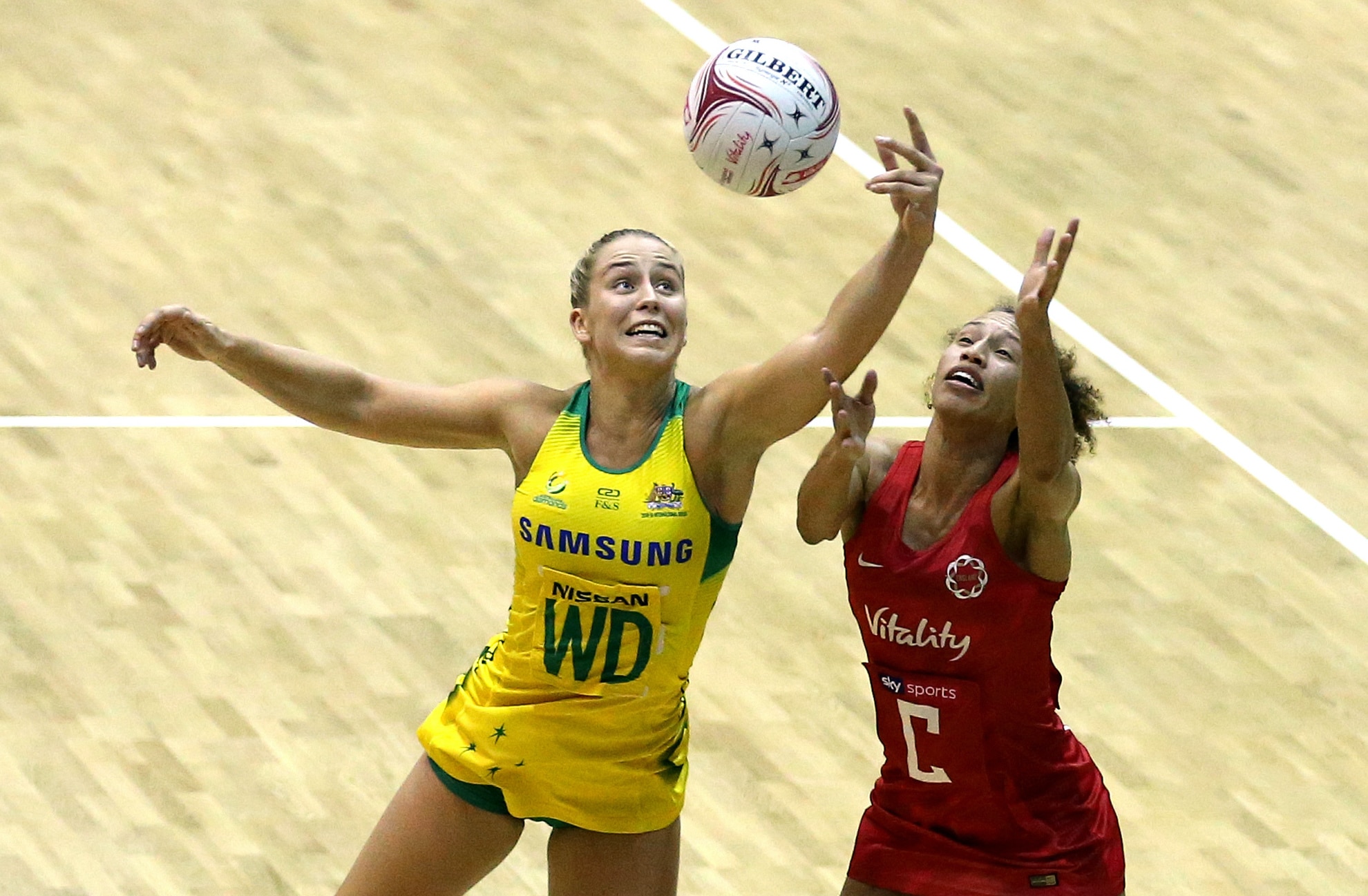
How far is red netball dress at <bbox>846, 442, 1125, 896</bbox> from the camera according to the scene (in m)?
4.89

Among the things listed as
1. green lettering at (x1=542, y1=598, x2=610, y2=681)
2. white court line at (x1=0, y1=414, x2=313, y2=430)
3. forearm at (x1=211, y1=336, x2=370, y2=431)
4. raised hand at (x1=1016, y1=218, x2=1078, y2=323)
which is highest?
raised hand at (x1=1016, y1=218, x2=1078, y2=323)

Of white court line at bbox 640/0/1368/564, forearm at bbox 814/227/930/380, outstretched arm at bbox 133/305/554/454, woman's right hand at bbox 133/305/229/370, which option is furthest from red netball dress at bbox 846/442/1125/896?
white court line at bbox 640/0/1368/564

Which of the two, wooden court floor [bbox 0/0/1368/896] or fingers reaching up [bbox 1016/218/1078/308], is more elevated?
fingers reaching up [bbox 1016/218/1078/308]

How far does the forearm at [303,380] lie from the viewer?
524 centimetres

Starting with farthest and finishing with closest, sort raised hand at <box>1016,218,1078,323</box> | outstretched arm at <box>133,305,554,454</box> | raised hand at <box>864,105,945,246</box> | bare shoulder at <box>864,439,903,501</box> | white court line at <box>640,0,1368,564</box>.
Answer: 1. white court line at <box>640,0,1368,564</box>
2. outstretched arm at <box>133,305,554,454</box>
3. bare shoulder at <box>864,439,903,501</box>
4. raised hand at <box>864,105,945,246</box>
5. raised hand at <box>1016,218,1078,323</box>

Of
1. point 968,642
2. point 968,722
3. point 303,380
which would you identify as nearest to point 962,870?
point 968,722

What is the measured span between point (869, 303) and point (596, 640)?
0.97 meters

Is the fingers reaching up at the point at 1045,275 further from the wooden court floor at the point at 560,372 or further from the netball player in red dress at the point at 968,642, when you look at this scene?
the wooden court floor at the point at 560,372

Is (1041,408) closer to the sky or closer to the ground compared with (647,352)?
closer to the sky

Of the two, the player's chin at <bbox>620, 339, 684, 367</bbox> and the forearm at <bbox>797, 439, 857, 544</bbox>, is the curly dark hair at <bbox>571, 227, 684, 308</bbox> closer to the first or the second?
the player's chin at <bbox>620, 339, 684, 367</bbox>

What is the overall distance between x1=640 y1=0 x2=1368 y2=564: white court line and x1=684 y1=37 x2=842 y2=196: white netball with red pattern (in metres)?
3.98

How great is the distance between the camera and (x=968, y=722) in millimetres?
4941

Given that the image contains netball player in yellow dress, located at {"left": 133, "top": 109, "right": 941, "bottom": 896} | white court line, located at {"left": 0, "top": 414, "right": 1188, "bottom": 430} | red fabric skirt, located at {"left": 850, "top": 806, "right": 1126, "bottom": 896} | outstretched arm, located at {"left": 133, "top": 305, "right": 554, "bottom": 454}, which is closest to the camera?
netball player in yellow dress, located at {"left": 133, "top": 109, "right": 941, "bottom": 896}

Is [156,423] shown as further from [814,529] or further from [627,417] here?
[814,529]
